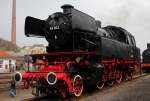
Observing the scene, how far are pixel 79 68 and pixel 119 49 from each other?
15.2 ft

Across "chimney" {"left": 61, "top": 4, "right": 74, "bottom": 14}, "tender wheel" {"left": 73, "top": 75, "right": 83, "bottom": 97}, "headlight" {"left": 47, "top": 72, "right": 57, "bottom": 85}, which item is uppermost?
"chimney" {"left": 61, "top": 4, "right": 74, "bottom": 14}

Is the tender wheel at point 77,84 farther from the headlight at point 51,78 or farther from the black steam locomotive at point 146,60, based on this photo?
the black steam locomotive at point 146,60

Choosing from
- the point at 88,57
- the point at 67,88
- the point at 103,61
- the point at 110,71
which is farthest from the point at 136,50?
the point at 67,88

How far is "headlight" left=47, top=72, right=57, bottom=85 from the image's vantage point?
34.8ft

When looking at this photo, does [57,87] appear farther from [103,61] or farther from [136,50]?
[136,50]

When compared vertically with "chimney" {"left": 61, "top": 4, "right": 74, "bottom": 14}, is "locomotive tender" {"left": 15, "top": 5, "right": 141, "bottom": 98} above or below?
below

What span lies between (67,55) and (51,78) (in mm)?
1530

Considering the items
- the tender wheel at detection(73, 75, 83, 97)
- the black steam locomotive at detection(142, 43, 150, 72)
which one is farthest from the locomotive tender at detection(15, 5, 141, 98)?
the black steam locomotive at detection(142, 43, 150, 72)

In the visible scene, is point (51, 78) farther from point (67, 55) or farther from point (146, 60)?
point (146, 60)

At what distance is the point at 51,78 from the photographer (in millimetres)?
A: 10695

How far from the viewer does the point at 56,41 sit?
1220cm

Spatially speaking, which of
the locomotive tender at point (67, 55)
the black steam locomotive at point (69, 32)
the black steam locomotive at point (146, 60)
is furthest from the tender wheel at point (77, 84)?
the black steam locomotive at point (146, 60)

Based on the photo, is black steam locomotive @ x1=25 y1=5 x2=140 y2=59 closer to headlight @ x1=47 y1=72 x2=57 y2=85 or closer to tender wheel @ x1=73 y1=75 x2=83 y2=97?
tender wheel @ x1=73 y1=75 x2=83 y2=97

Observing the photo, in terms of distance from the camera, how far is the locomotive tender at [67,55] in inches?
444
